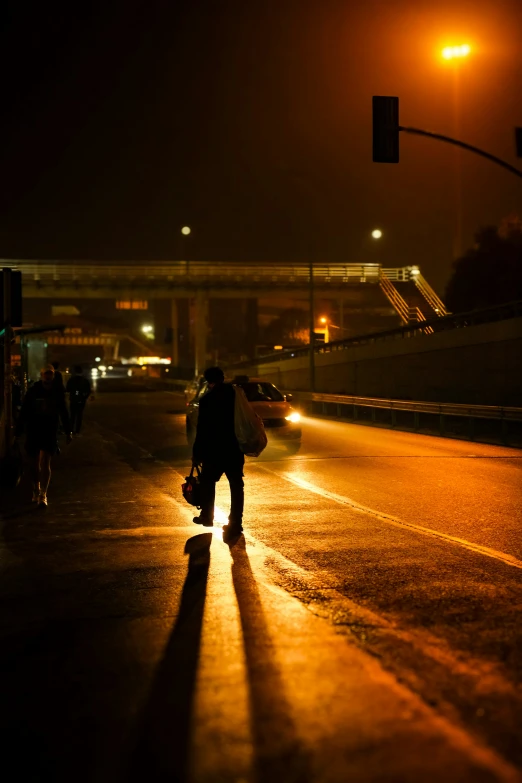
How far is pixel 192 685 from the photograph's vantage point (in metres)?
4.50

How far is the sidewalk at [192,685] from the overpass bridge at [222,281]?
157ft

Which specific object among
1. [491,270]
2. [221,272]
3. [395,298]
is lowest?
[395,298]

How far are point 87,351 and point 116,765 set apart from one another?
118022 millimetres

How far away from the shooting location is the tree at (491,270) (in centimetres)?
4412

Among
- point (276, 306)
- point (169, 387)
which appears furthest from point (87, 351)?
point (169, 387)

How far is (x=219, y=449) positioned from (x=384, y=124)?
9.36m

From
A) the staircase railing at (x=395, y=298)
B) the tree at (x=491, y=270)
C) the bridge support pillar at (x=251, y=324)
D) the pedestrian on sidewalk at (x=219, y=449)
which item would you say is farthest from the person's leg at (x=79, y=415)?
the bridge support pillar at (x=251, y=324)

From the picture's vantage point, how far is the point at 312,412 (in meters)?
34.2

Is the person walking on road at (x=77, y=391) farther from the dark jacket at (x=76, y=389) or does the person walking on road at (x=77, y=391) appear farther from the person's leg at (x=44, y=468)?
the person's leg at (x=44, y=468)

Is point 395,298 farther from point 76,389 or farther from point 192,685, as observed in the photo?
point 192,685

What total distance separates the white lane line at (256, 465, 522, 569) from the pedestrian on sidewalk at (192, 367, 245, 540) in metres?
2.04

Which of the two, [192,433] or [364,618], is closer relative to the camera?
[364,618]

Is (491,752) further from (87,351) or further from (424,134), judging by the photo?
(87,351)

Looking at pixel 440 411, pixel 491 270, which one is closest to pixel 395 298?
pixel 491 270
